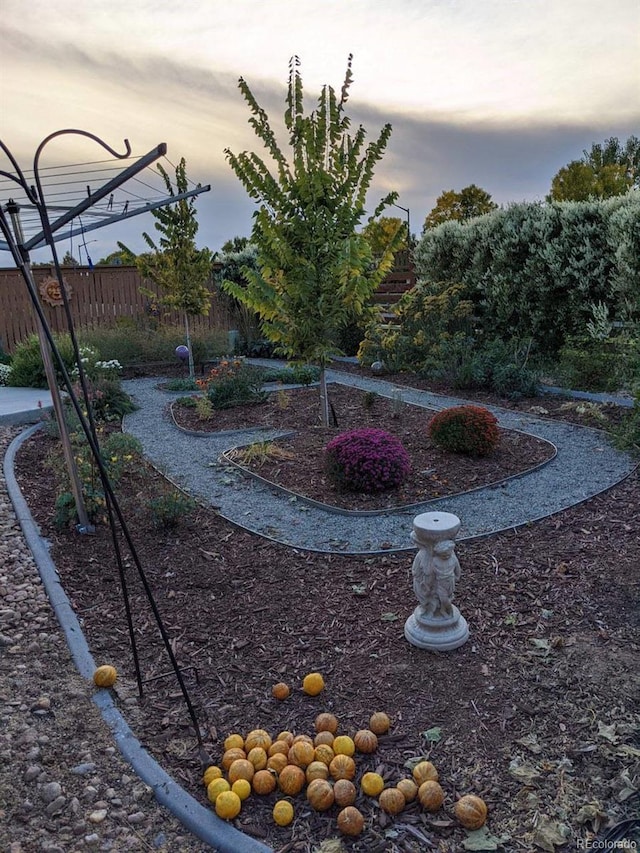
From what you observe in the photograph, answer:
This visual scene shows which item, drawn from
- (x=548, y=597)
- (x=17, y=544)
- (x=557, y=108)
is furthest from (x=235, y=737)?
(x=557, y=108)

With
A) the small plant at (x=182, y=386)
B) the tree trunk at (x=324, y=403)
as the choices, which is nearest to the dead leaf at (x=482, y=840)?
the tree trunk at (x=324, y=403)

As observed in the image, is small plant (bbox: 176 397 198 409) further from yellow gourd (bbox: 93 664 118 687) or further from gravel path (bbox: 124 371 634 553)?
yellow gourd (bbox: 93 664 118 687)

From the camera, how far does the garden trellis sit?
2373 mm

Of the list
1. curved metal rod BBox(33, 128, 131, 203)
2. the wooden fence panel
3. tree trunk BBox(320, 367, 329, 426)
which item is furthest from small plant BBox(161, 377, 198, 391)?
curved metal rod BBox(33, 128, 131, 203)

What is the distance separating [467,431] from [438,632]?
9.67 ft

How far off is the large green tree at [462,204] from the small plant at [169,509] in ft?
70.8

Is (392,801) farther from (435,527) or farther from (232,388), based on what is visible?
(232,388)

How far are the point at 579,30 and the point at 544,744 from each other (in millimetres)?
6449

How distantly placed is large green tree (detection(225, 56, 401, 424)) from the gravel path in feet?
5.58

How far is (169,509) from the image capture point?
444 centimetres

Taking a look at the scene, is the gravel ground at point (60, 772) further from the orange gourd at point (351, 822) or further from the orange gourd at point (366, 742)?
the orange gourd at point (366, 742)

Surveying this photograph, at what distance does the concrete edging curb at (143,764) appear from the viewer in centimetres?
195

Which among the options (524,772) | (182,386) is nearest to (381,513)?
(524,772)

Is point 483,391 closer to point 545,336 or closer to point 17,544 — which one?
point 545,336
